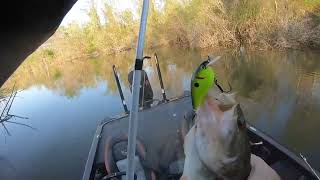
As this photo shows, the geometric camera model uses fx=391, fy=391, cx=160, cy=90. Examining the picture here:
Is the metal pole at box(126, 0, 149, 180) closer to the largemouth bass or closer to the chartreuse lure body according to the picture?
the largemouth bass

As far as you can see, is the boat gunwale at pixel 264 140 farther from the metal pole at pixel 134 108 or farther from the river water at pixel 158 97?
the metal pole at pixel 134 108

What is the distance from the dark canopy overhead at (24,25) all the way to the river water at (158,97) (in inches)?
154

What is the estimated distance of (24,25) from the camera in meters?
0.76

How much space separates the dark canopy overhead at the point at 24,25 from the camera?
0.73 m

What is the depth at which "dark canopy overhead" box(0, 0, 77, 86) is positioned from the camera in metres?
0.73

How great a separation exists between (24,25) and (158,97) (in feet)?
26.1

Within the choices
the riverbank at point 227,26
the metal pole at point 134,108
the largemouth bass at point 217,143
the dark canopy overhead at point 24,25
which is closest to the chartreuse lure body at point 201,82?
the metal pole at point 134,108

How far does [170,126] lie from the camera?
15.1 feet

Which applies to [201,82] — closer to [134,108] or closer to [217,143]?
[134,108]

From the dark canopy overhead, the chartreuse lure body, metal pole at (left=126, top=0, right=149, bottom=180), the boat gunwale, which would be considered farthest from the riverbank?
the dark canopy overhead

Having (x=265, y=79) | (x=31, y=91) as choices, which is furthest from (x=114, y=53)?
(x=265, y=79)

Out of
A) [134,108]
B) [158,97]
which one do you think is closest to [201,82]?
[134,108]

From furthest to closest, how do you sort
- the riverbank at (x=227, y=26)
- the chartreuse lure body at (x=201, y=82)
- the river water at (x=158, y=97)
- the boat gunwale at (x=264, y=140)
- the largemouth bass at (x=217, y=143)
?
the riverbank at (x=227, y=26)
the river water at (x=158, y=97)
the boat gunwale at (x=264, y=140)
the chartreuse lure body at (x=201, y=82)
the largemouth bass at (x=217, y=143)

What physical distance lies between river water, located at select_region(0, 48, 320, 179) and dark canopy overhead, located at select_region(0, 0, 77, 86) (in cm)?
391
